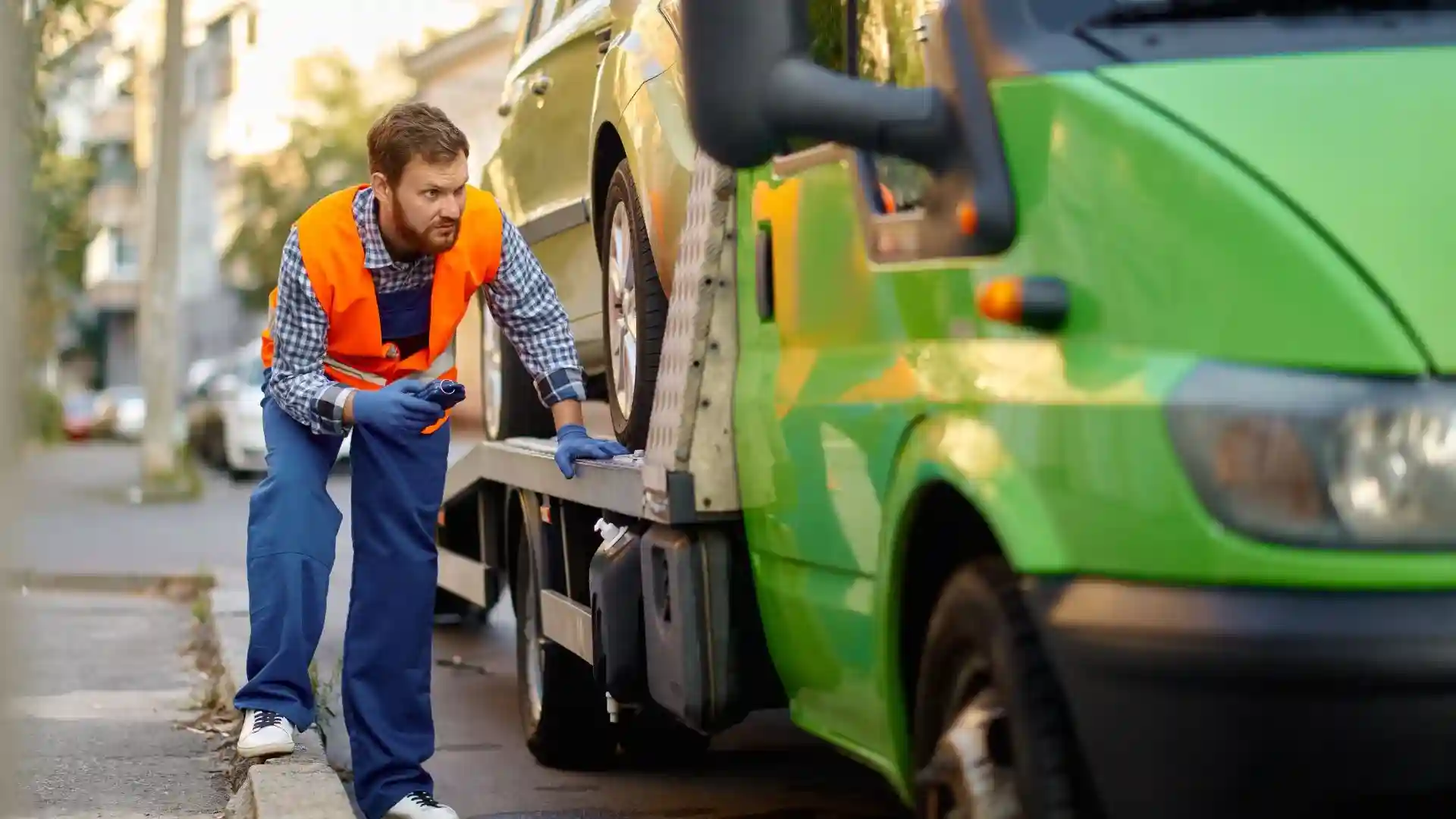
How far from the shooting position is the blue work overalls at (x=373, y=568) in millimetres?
5590

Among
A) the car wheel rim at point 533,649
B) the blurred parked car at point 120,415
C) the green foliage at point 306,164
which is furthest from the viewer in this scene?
the green foliage at point 306,164

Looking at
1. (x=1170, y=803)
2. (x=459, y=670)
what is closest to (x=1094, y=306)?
(x=1170, y=803)

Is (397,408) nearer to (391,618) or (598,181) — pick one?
(391,618)

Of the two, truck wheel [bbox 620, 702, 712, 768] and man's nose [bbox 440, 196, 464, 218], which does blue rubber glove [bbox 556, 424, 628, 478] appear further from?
truck wheel [bbox 620, 702, 712, 768]

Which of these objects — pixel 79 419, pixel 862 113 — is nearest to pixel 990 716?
pixel 862 113

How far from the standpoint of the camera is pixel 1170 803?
2895mm

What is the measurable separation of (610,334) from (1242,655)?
12.4ft

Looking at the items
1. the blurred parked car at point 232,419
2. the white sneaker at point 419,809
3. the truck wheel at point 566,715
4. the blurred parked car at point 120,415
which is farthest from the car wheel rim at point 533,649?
the blurred parked car at point 120,415

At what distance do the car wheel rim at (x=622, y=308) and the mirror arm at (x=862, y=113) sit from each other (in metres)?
2.62

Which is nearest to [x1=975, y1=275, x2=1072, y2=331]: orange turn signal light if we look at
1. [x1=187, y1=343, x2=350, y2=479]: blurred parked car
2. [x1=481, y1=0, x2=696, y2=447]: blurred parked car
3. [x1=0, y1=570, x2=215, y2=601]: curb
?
[x1=481, y1=0, x2=696, y2=447]: blurred parked car

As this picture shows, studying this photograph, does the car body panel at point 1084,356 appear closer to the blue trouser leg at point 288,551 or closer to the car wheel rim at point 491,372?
the blue trouser leg at point 288,551

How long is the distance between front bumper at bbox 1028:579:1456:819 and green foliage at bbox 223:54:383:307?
191 feet

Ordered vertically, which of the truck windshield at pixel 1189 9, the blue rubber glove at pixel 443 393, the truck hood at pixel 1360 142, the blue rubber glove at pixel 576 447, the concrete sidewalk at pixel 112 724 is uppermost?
the truck windshield at pixel 1189 9

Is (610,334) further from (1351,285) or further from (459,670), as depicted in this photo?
(1351,285)
